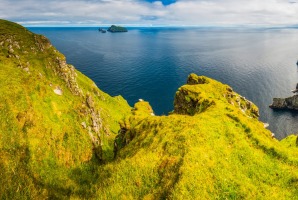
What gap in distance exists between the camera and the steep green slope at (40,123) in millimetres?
63125

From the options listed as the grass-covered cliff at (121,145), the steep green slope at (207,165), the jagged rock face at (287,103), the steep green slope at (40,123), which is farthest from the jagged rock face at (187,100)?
the jagged rock face at (287,103)

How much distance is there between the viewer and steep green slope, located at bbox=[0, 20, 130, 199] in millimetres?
63125

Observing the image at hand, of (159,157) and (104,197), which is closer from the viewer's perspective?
(104,197)

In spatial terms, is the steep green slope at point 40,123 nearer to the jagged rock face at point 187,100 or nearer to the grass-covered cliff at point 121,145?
the grass-covered cliff at point 121,145

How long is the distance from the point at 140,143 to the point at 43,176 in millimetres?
36670

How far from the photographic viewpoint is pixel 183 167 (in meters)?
32.6

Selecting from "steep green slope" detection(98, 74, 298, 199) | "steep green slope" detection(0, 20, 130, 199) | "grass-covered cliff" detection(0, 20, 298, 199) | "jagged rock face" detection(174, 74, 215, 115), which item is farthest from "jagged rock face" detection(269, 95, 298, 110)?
"steep green slope" detection(98, 74, 298, 199)

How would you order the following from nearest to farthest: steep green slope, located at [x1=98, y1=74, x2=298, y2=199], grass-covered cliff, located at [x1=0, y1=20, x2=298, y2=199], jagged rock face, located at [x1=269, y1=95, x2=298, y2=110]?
1. steep green slope, located at [x1=98, y1=74, x2=298, y2=199]
2. grass-covered cliff, located at [x1=0, y1=20, x2=298, y2=199]
3. jagged rock face, located at [x1=269, y1=95, x2=298, y2=110]

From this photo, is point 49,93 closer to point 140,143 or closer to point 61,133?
point 61,133

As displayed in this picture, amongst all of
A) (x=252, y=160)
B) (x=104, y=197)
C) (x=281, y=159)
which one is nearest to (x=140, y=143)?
(x=104, y=197)

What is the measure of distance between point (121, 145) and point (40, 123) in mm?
28570

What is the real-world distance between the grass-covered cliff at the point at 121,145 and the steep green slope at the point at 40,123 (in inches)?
10.9

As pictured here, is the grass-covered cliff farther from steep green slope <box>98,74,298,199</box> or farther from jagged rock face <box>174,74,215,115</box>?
jagged rock face <box>174,74,215,115</box>

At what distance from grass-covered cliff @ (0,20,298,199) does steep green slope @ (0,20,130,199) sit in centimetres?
28
